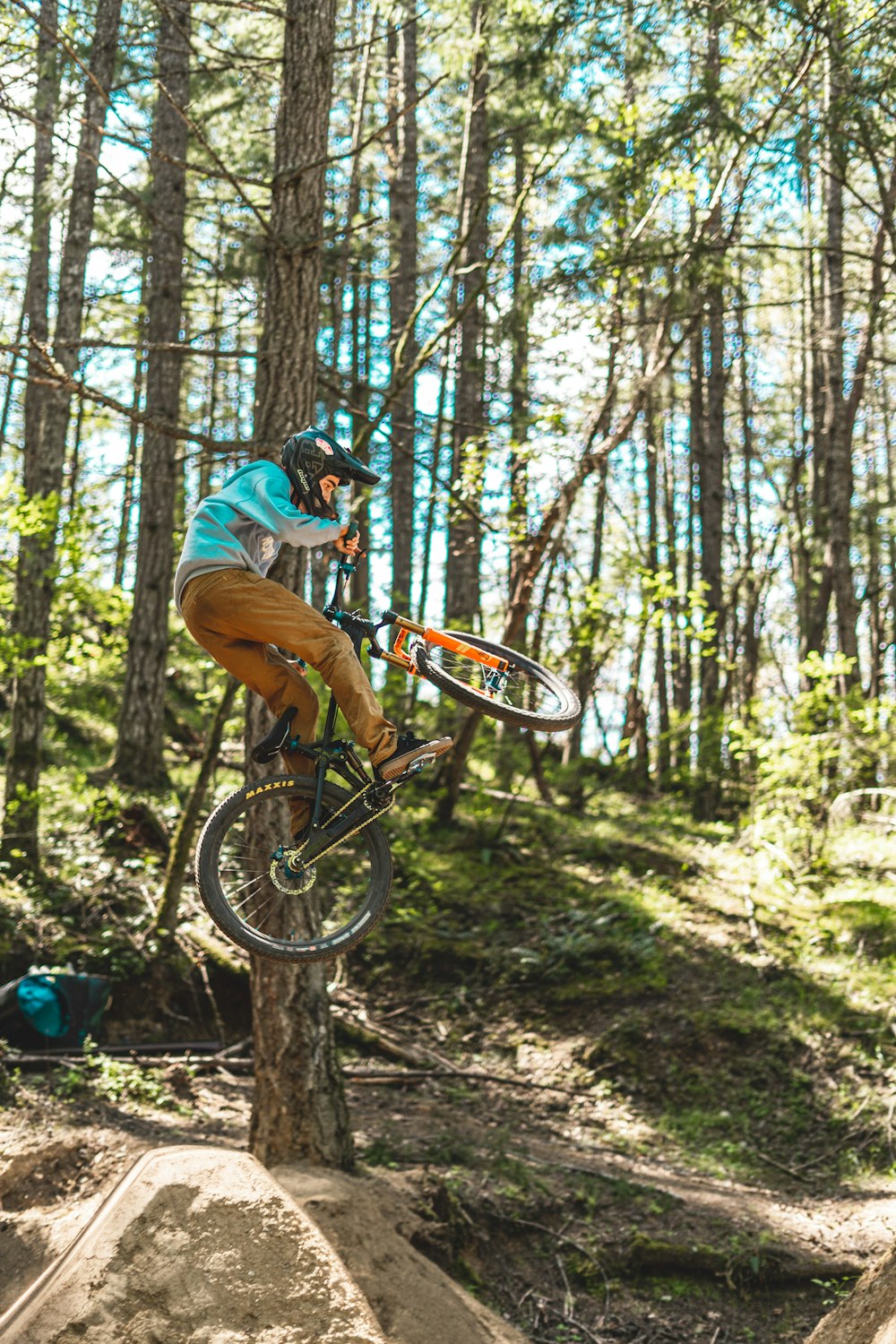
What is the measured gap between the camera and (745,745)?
1213 cm

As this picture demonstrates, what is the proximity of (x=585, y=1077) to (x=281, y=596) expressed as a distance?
279 inches

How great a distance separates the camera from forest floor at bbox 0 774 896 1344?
299 inches

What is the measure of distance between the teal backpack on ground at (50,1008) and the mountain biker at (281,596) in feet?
16.8

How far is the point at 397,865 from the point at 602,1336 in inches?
238

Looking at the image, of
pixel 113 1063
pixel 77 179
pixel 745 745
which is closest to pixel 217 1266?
pixel 113 1063

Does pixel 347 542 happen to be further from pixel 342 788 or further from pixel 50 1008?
pixel 50 1008

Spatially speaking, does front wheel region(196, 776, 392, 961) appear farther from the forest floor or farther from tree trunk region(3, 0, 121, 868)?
tree trunk region(3, 0, 121, 868)

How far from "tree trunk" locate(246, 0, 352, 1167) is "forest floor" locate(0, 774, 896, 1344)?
100cm

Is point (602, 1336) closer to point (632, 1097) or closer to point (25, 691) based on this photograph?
point (632, 1097)

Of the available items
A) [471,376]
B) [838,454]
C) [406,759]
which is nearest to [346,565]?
[406,759]

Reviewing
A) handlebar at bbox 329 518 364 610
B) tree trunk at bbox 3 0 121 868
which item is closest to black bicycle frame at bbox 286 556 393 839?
handlebar at bbox 329 518 364 610

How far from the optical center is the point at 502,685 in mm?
5965

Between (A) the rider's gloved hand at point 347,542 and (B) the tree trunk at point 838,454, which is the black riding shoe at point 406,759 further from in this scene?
(B) the tree trunk at point 838,454

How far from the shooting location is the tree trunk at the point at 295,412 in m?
7.11
